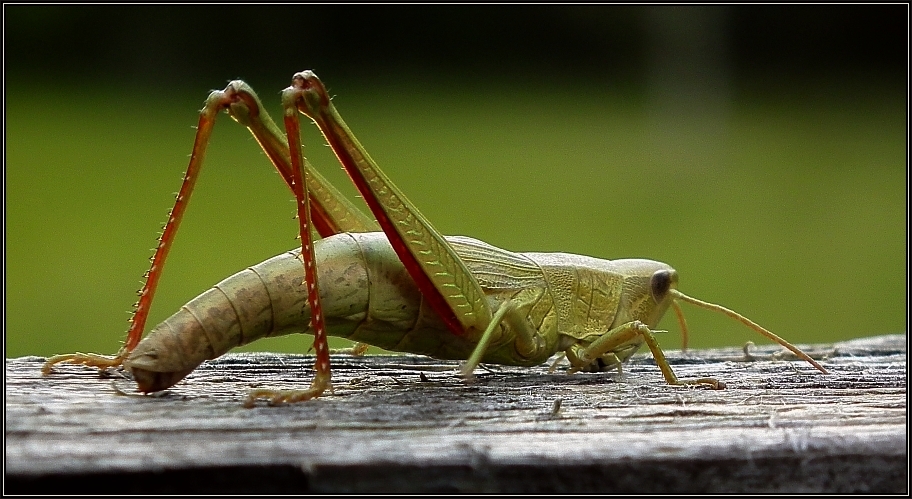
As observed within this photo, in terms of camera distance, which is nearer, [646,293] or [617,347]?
[617,347]

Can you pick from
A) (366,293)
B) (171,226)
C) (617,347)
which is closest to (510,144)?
(617,347)

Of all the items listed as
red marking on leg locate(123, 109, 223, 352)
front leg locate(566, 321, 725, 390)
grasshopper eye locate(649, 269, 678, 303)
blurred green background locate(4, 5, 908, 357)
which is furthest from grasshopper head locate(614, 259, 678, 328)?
blurred green background locate(4, 5, 908, 357)

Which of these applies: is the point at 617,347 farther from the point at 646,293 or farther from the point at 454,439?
the point at 454,439

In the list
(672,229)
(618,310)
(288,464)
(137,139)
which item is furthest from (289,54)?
(288,464)

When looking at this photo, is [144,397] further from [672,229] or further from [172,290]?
[672,229]

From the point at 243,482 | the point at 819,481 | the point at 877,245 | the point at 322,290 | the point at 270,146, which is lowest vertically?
the point at 877,245
